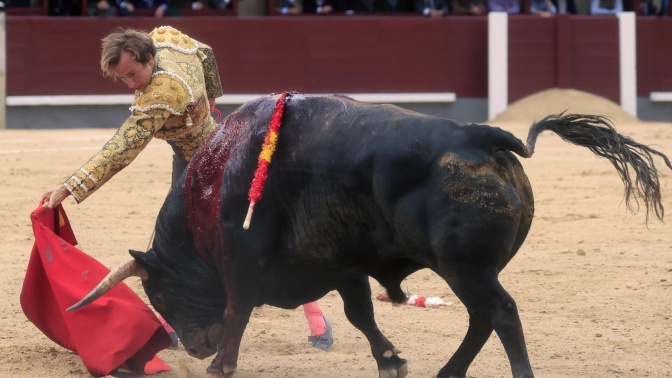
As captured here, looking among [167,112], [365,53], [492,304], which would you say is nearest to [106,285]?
[167,112]

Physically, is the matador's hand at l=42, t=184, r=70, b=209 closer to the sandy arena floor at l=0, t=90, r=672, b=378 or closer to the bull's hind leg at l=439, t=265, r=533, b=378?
the sandy arena floor at l=0, t=90, r=672, b=378

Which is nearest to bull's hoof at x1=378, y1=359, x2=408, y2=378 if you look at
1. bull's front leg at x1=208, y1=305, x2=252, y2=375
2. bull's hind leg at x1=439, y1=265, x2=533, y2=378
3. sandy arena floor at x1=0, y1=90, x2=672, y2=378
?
sandy arena floor at x1=0, y1=90, x2=672, y2=378

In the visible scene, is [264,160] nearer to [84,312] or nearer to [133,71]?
[133,71]

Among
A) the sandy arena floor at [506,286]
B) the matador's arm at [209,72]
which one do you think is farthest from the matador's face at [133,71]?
the sandy arena floor at [506,286]

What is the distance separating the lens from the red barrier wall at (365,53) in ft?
33.9

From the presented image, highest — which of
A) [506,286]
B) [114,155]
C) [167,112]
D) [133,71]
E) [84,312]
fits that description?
[133,71]

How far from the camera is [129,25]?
10.5 meters

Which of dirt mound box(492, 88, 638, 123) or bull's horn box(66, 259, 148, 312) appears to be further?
dirt mound box(492, 88, 638, 123)

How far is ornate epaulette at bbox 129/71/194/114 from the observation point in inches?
123

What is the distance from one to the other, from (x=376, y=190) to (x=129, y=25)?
844 centimetres

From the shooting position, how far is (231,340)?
299 cm

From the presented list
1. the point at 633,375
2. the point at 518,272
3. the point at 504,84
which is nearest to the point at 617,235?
the point at 518,272

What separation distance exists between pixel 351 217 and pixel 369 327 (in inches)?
21.5

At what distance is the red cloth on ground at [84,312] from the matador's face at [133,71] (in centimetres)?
53
